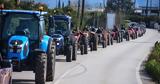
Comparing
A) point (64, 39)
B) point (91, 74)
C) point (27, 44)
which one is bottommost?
point (91, 74)

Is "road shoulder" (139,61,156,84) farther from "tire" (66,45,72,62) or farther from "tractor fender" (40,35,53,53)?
"tractor fender" (40,35,53,53)

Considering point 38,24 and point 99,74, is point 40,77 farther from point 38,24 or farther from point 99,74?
point 99,74

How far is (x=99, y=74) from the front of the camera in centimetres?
2136

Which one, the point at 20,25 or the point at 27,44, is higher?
the point at 20,25

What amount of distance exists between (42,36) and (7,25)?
45.4 inches

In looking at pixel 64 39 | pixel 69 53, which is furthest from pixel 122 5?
pixel 69 53

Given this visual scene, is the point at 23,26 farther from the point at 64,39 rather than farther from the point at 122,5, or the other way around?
the point at 122,5

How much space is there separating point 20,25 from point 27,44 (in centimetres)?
75

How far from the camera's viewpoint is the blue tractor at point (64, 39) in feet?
87.1

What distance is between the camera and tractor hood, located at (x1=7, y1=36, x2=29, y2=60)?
1598 centimetres

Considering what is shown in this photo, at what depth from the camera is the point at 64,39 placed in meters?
27.8

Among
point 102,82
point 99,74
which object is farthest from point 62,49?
point 102,82

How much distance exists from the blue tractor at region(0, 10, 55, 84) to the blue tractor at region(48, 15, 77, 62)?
810 cm

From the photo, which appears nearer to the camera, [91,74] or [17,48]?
[17,48]
